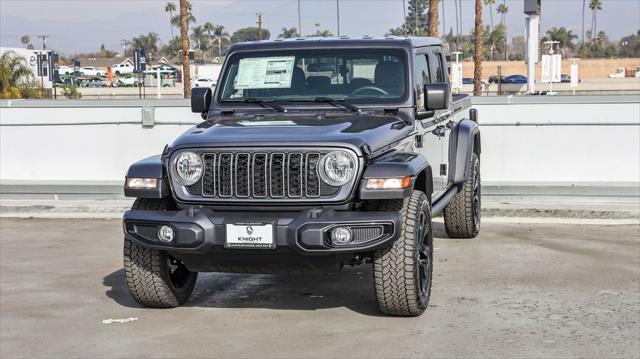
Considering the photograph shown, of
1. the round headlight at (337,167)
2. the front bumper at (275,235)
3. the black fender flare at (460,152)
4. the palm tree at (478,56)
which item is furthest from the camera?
the palm tree at (478,56)

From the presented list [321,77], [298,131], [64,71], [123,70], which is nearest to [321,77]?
[321,77]

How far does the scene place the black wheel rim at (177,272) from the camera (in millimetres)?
7594

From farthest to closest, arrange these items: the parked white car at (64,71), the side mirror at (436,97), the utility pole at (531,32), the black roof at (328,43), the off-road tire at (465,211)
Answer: the parked white car at (64,71) → the utility pole at (531,32) → the off-road tire at (465,211) → the black roof at (328,43) → the side mirror at (436,97)

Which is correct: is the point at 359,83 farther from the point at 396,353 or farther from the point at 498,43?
the point at 498,43

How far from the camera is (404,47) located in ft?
27.4

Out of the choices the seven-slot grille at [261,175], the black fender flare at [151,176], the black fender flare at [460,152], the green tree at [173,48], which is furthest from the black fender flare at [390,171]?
the green tree at [173,48]

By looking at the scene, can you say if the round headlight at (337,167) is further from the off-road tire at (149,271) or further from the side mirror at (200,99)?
the side mirror at (200,99)

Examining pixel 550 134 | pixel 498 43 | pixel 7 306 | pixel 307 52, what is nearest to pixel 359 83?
pixel 307 52

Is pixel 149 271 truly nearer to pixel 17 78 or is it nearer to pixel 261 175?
pixel 261 175

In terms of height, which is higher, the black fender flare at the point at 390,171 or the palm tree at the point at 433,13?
the palm tree at the point at 433,13

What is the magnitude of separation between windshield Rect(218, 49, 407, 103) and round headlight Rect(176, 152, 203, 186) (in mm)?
1349

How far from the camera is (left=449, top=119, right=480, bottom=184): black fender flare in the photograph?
952 centimetres

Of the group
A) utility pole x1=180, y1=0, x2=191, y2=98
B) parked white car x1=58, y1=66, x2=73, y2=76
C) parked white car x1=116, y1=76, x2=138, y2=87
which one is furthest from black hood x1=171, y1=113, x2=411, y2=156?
parked white car x1=58, y1=66, x2=73, y2=76

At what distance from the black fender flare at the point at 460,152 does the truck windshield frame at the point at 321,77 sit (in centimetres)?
157
